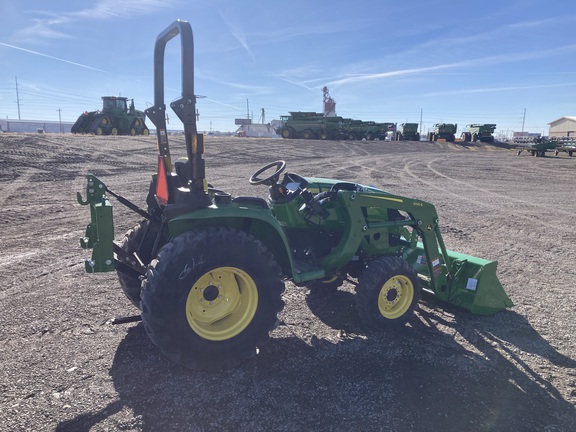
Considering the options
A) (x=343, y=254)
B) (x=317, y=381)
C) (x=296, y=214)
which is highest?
(x=296, y=214)

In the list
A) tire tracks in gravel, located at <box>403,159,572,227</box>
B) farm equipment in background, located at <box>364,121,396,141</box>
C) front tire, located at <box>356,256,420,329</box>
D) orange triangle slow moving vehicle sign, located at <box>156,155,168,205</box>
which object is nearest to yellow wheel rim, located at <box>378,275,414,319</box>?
front tire, located at <box>356,256,420,329</box>

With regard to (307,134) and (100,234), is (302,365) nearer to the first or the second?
(100,234)

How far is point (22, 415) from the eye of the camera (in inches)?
102

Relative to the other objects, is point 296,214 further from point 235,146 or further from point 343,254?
point 235,146

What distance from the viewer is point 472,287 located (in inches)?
173

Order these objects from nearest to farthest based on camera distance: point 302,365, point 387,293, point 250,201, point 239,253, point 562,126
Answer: point 239,253 → point 302,365 → point 250,201 → point 387,293 → point 562,126

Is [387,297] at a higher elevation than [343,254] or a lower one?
lower

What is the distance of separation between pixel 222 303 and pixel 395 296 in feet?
5.75

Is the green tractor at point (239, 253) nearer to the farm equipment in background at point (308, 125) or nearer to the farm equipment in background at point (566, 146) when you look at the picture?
the farm equipment in background at point (566, 146)

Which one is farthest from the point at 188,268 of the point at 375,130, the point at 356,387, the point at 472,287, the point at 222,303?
the point at 375,130

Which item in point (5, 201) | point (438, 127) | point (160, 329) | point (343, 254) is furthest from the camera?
point (438, 127)

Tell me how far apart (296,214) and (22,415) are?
2686 millimetres

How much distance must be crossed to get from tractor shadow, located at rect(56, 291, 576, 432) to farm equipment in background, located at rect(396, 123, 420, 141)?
4657 centimetres

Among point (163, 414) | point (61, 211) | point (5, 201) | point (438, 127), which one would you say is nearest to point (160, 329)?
point (163, 414)
